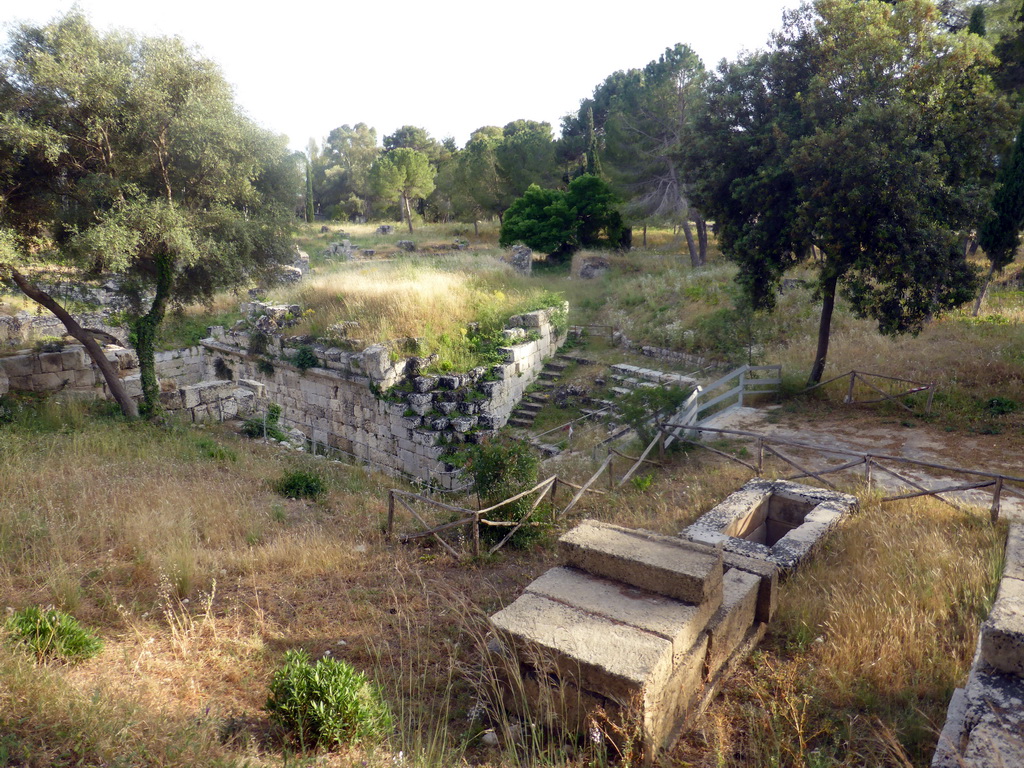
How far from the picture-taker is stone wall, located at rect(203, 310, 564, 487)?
1309cm

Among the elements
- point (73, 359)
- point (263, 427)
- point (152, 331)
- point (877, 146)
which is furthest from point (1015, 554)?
point (73, 359)

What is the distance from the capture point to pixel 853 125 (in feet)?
34.4

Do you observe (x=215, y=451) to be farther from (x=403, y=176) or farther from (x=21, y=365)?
(x=403, y=176)

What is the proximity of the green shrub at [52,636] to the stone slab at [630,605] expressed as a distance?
9.93 ft

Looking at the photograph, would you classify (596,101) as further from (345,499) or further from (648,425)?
(345,499)

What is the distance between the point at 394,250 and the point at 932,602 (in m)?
32.3

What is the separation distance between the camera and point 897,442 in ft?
34.9

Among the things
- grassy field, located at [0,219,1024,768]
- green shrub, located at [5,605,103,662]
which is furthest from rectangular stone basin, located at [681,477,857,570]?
green shrub, located at [5,605,103,662]

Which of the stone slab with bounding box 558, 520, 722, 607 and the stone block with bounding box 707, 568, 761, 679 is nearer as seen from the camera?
the stone slab with bounding box 558, 520, 722, 607

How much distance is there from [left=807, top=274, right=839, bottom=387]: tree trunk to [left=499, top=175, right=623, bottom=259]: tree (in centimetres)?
1852

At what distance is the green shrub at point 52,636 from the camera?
401cm

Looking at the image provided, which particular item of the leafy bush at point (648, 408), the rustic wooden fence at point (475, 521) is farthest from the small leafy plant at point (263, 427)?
the leafy bush at point (648, 408)

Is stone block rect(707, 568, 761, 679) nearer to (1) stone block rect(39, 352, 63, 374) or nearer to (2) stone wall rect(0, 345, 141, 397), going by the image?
(2) stone wall rect(0, 345, 141, 397)

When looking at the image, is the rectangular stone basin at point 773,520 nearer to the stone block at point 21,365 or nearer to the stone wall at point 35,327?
the stone block at point 21,365
